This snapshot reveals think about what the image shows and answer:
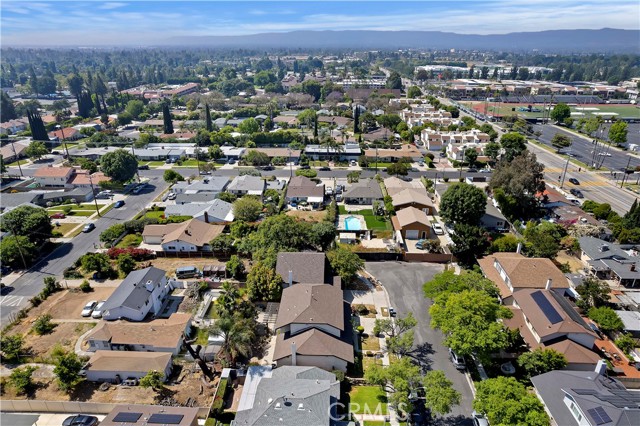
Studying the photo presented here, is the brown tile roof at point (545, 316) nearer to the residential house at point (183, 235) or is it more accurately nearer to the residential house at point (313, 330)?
the residential house at point (313, 330)

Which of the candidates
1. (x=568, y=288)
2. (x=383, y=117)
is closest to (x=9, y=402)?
(x=568, y=288)

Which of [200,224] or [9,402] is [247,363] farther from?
[200,224]

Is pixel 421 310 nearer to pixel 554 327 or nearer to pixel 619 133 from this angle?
pixel 554 327

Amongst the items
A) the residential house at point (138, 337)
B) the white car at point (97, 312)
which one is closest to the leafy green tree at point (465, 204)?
the residential house at point (138, 337)

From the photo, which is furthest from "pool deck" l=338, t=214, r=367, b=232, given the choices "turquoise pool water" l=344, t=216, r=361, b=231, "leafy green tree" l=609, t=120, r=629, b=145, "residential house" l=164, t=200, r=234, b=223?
"leafy green tree" l=609, t=120, r=629, b=145

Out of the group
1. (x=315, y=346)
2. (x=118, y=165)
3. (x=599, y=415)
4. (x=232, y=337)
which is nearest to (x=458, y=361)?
(x=599, y=415)

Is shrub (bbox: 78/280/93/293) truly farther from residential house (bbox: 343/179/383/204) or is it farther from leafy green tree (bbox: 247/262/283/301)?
residential house (bbox: 343/179/383/204)
